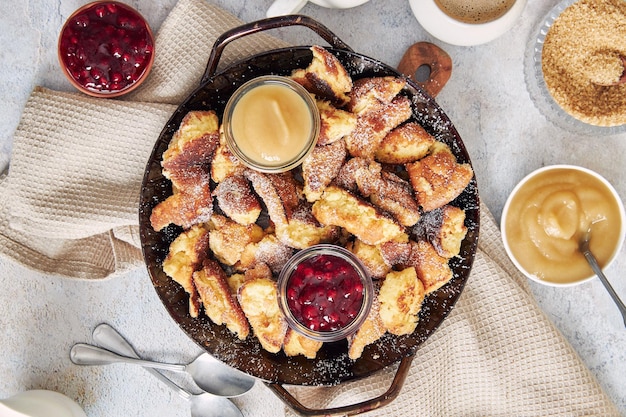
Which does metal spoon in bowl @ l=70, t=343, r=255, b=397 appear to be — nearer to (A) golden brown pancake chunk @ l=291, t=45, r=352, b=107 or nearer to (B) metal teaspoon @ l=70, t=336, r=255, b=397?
(B) metal teaspoon @ l=70, t=336, r=255, b=397

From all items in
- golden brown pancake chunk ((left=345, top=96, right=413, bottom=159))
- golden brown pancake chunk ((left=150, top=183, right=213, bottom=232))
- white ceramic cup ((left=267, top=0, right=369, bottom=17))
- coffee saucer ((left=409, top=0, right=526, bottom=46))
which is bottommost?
golden brown pancake chunk ((left=150, top=183, right=213, bottom=232))

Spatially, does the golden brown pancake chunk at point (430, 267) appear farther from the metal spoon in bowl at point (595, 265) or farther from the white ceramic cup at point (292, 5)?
the white ceramic cup at point (292, 5)

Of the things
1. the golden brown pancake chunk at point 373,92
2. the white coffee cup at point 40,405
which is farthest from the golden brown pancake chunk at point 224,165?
the white coffee cup at point 40,405

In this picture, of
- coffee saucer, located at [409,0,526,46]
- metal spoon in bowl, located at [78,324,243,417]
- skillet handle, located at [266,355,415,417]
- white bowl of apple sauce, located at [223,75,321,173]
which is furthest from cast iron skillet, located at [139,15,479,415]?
metal spoon in bowl, located at [78,324,243,417]

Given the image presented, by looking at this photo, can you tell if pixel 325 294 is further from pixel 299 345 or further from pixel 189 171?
pixel 189 171

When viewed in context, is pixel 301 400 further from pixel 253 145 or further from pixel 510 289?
pixel 253 145

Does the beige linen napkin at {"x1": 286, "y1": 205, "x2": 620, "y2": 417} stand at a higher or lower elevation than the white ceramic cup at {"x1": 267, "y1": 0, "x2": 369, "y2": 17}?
lower

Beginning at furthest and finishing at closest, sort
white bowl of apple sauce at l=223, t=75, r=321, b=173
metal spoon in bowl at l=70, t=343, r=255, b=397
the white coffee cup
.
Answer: metal spoon in bowl at l=70, t=343, r=255, b=397
the white coffee cup
white bowl of apple sauce at l=223, t=75, r=321, b=173

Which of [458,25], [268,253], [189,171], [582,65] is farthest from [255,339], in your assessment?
[582,65]
